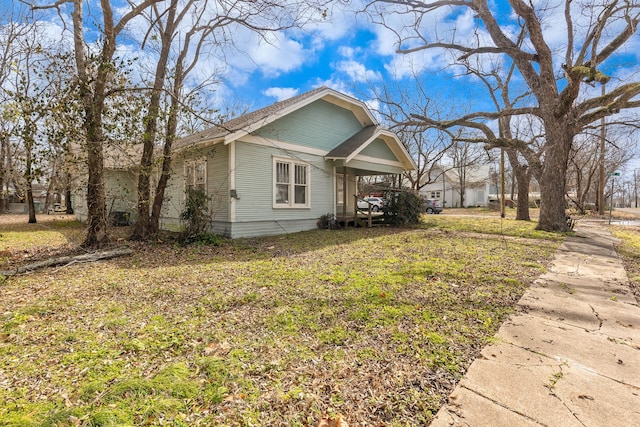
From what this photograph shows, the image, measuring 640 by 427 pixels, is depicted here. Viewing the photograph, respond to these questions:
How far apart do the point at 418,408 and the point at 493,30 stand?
1359cm

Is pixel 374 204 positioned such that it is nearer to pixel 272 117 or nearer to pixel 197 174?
pixel 272 117

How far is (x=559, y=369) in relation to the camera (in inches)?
99.8

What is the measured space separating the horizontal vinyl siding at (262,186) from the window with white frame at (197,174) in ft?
5.17

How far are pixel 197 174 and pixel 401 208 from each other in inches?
325

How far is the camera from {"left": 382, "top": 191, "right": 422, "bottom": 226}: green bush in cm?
1323

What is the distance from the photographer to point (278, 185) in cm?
1102

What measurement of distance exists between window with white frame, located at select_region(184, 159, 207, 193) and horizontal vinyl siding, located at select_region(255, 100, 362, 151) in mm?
2367

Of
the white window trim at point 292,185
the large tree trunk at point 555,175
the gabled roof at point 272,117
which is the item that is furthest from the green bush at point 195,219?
the large tree trunk at point 555,175

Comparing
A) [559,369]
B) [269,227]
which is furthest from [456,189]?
[559,369]

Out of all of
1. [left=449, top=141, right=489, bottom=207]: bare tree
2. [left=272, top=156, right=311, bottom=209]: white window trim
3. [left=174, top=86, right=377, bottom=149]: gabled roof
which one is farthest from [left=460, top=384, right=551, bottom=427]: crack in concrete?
[left=449, top=141, right=489, bottom=207]: bare tree

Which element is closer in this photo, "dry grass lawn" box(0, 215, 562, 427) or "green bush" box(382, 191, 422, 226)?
"dry grass lawn" box(0, 215, 562, 427)

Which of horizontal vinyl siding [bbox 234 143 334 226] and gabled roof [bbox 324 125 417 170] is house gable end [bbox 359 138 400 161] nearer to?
gabled roof [bbox 324 125 417 170]

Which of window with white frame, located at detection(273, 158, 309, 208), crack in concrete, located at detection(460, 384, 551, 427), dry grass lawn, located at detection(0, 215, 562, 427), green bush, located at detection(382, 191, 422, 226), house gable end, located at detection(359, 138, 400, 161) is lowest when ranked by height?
crack in concrete, located at detection(460, 384, 551, 427)

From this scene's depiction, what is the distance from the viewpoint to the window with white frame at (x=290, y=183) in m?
10.9
